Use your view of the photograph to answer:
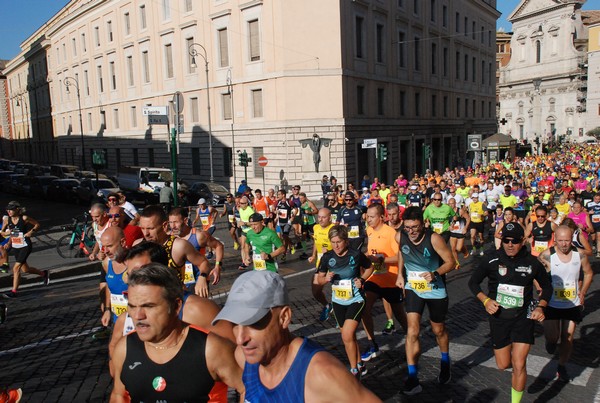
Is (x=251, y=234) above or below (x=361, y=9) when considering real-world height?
below

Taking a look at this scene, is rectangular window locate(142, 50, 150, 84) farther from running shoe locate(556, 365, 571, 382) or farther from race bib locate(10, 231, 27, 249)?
running shoe locate(556, 365, 571, 382)

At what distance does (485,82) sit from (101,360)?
186ft

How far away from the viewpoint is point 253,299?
2246mm

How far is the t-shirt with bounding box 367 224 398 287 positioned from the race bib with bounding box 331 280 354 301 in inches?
36.4

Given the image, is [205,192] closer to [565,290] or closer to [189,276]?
[189,276]

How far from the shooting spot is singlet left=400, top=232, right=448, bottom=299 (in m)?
5.63

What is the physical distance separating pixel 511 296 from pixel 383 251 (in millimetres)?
2113

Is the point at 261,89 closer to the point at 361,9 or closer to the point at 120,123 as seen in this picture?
the point at 361,9

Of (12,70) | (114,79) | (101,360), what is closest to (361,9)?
(114,79)

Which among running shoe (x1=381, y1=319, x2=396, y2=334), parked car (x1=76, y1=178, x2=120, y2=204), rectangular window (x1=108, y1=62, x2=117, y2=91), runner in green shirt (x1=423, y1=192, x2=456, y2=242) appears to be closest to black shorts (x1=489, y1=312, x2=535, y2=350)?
running shoe (x1=381, y1=319, x2=396, y2=334)

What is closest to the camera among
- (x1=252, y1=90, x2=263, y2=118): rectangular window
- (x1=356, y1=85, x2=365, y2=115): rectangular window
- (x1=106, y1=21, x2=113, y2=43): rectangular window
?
(x1=252, y1=90, x2=263, y2=118): rectangular window

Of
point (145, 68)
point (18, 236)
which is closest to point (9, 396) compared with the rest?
point (18, 236)

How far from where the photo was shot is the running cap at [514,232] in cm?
501

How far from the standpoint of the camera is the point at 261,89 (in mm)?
32281
